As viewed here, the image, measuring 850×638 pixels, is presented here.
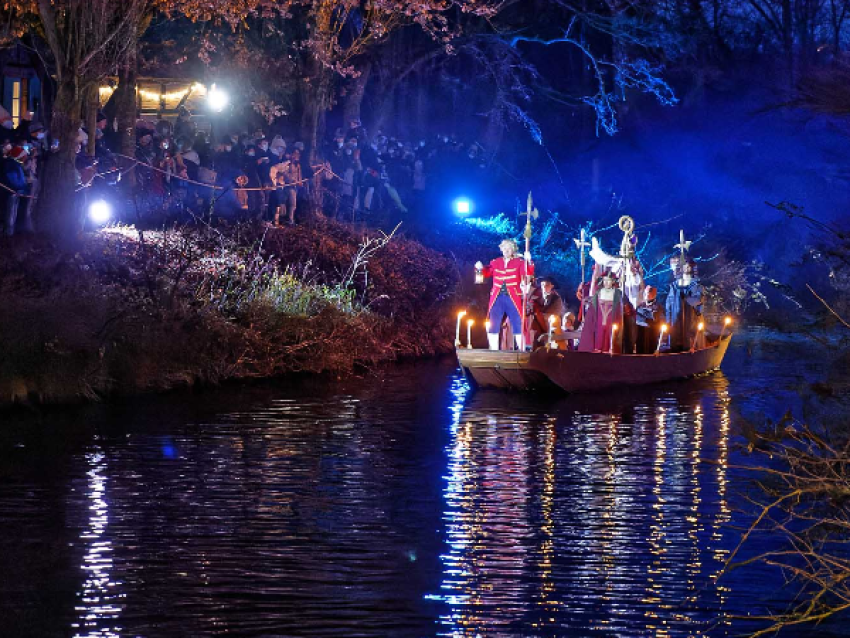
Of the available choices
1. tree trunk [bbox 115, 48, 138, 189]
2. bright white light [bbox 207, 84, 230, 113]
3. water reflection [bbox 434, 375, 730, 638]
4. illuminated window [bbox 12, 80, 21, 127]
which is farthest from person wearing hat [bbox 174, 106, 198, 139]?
water reflection [bbox 434, 375, 730, 638]

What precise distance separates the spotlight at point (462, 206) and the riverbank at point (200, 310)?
5.84 metres

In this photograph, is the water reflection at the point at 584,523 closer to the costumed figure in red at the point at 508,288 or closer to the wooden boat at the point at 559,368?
the wooden boat at the point at 559,368

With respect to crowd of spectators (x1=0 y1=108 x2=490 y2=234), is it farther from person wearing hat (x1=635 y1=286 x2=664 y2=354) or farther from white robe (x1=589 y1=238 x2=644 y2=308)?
person wearing hat (x1=635 y1=286 x2=664 y2=354)

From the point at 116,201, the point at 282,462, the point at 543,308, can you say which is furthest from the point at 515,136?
the point at 282,462

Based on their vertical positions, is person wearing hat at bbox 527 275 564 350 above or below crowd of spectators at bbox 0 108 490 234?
below

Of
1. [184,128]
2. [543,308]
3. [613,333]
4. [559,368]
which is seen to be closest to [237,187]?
[184,128]

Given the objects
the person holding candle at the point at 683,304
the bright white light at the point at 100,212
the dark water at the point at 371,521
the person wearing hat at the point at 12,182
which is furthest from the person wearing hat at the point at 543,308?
the bright white light at the point at 100,212

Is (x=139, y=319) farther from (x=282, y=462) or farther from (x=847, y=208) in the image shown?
(x=847, y=208)

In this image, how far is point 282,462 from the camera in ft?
52.5

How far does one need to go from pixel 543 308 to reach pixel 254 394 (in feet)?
17.3

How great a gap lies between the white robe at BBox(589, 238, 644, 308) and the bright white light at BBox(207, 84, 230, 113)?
15.2 meters

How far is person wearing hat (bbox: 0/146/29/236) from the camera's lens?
2462 centimetres

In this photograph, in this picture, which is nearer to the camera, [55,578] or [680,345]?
[55,578]

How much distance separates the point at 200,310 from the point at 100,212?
19.7 ft
